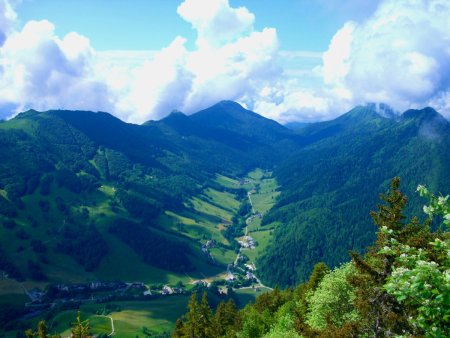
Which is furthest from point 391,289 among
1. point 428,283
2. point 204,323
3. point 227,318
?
point 227,318

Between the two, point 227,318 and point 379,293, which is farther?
point 227,318

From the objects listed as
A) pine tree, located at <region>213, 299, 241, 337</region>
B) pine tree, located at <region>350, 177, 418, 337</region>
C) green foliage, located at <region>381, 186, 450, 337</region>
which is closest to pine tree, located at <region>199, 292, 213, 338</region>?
pine tree, located at <region>213, 299, 241, 337</region>

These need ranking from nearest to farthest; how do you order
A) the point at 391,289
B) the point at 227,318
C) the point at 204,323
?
the point at 391,289
the point at 204,323
the point at 227,318

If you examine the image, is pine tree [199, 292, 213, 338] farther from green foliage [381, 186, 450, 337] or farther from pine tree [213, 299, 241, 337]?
green foliage [381, 186, 450, 337]

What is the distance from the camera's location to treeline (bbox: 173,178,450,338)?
1259cm

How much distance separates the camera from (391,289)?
12570 millimetres

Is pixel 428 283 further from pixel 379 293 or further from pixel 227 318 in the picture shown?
pixel 227 318

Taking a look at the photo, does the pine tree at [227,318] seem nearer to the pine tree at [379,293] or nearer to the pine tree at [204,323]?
the pine tree at [204,323]

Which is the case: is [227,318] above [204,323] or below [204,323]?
below

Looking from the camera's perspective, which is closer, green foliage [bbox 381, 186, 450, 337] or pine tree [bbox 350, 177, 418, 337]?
green foliage [bbox 381, 186, 450, 337]

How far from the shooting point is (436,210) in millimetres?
13039

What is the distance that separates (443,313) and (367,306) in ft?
57.8

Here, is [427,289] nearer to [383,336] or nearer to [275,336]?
[383,336]

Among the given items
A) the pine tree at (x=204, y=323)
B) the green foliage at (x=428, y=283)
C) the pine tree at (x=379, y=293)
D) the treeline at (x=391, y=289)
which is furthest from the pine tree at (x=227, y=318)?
the green foliage at (x=428, y=283)
